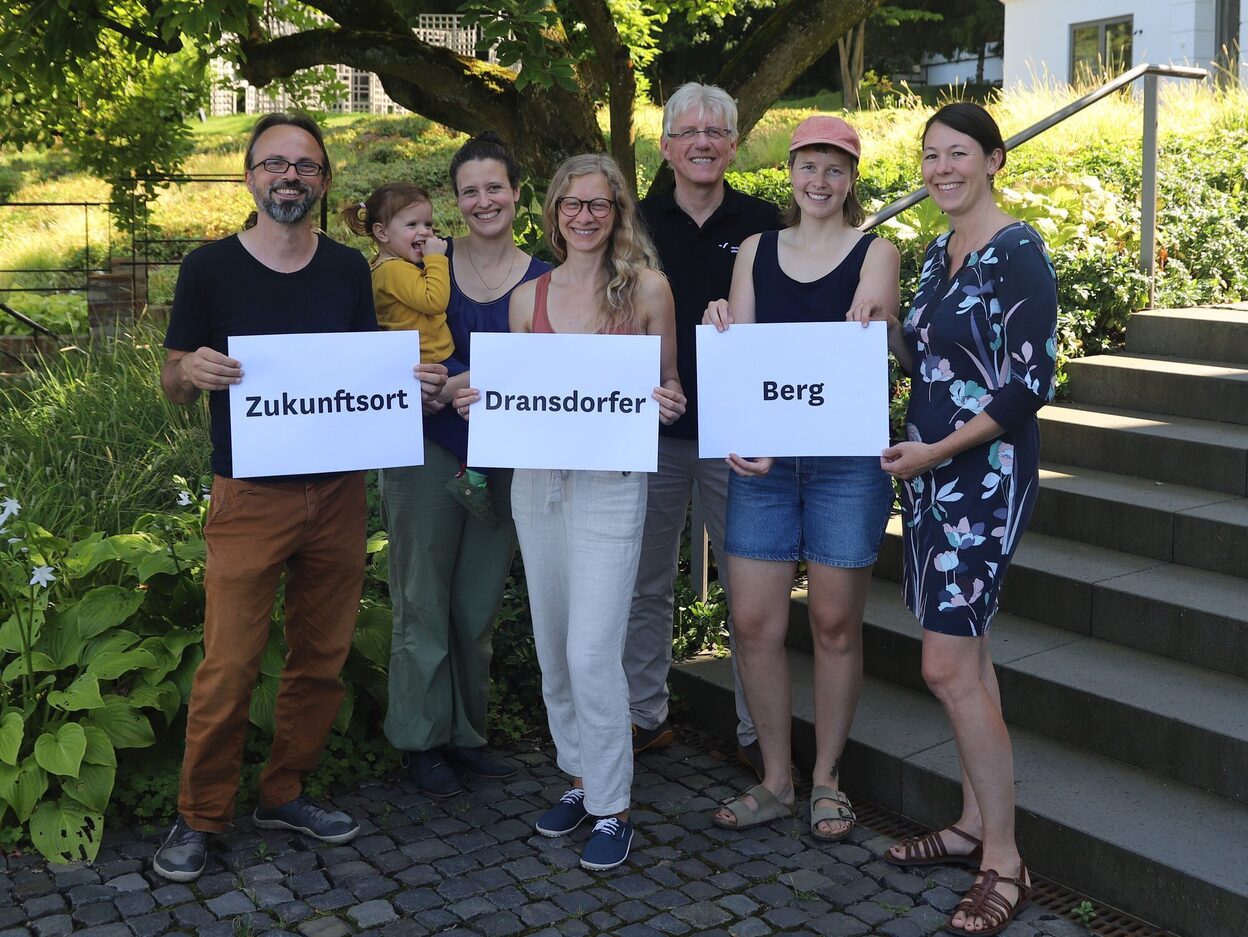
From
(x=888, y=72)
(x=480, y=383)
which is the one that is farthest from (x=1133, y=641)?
(x=888, y=72)

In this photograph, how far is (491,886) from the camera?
399cm

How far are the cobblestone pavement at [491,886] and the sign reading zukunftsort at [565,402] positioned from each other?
1.27m

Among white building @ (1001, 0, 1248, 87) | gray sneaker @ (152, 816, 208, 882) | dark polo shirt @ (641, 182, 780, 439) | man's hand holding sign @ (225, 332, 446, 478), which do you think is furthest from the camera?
white building @ (1001, 0, 1248, 87)

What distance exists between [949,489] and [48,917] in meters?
2.88

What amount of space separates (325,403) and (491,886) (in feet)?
5.13

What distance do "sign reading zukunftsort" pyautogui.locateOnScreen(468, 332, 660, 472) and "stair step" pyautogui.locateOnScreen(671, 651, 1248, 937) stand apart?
1.43m

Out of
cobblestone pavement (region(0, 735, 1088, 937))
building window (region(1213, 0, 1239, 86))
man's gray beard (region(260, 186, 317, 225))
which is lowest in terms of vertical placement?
cobblestone pavement (region(0, 735, 1088, 937))

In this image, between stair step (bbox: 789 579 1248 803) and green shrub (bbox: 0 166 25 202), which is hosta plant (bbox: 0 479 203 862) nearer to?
stair step (bbox: 789 579 1248 803)

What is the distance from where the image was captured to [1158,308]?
281 inches

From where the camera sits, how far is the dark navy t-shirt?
3.83 metres

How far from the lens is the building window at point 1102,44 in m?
20.3

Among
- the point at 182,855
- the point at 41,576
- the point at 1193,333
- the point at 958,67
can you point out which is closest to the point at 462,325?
the point at 41,576

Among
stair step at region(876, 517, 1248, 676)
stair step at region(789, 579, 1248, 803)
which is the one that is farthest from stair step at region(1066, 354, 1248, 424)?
stair step at region(789, 579, 1248, 803)

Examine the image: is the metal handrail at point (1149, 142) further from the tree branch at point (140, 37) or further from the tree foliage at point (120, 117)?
the tree foliage at point (120, 117)
